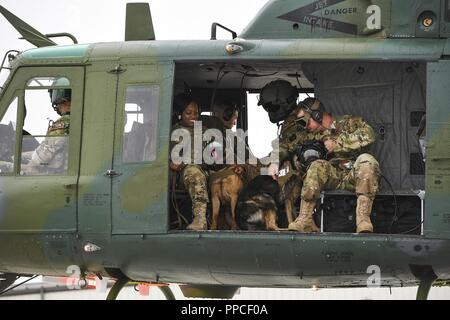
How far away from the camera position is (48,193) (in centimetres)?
1202

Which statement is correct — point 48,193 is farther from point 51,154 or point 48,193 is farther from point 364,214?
point 364,214

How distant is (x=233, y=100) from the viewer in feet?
44.7

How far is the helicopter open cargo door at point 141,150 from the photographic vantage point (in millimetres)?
11672

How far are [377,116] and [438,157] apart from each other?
140 centimetres

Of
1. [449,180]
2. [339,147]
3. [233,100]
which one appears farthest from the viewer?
[233,100]

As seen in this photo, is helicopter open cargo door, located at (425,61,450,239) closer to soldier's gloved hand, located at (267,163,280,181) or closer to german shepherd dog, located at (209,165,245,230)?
soldier's gloved hand, located at (267,163,280,181)

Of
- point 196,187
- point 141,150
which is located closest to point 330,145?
point 196,187

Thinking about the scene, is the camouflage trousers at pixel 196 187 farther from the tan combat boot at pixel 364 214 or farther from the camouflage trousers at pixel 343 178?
the tan combat boot at pixel 364 214

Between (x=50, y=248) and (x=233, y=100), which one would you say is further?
(x=233, y=100)

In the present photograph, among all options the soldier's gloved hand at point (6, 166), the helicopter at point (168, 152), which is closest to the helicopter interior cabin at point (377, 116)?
the helicopter at point (168, 152)

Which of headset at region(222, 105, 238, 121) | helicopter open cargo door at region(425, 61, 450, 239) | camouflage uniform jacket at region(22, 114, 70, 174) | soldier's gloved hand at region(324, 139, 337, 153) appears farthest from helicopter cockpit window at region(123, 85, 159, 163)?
helicopter open cargo door at region(425, 61, 450, 239)

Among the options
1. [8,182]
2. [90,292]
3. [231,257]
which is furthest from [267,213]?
[90,292]
